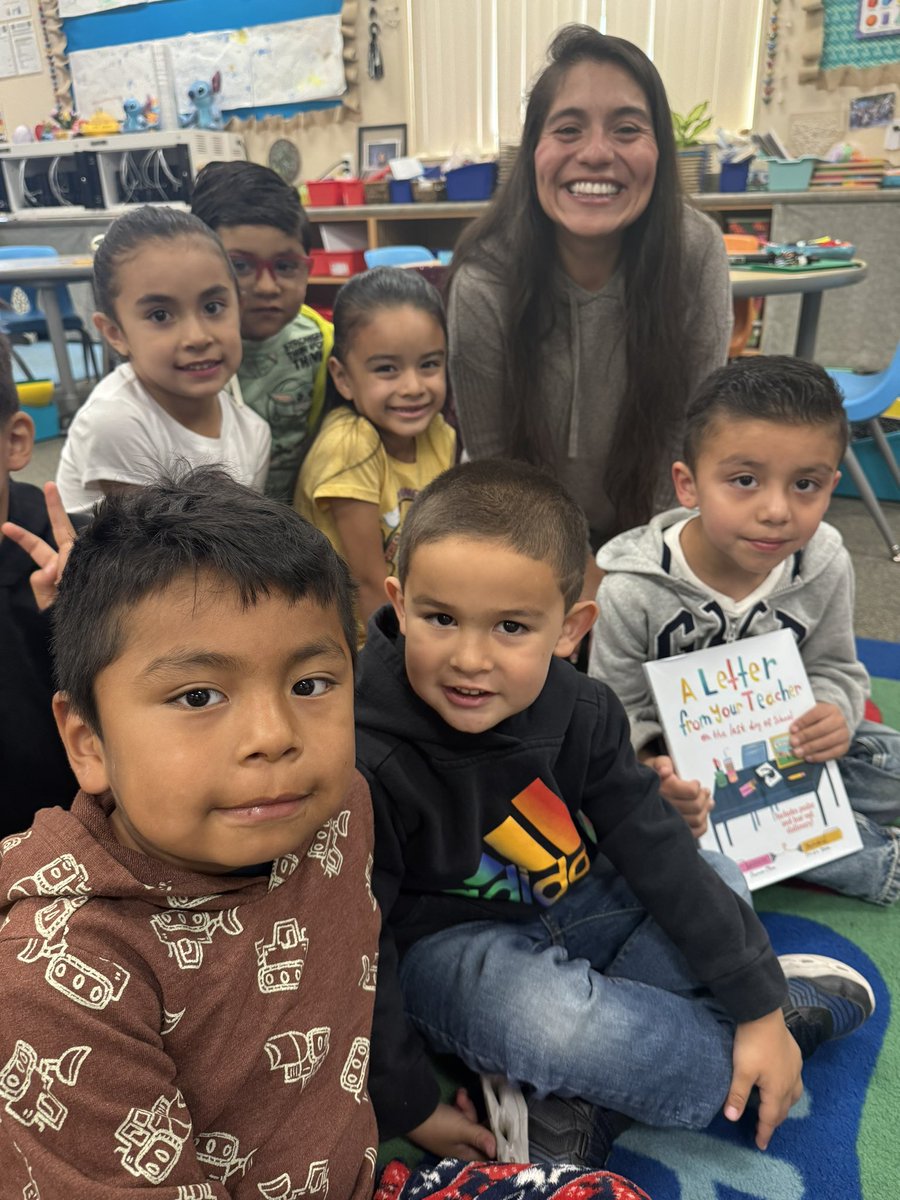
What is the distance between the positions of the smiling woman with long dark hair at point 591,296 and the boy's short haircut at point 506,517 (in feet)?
2.73

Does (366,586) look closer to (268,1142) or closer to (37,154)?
(268,1142)

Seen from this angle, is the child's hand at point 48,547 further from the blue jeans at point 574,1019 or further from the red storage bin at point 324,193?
the red storage bin at point 324,193

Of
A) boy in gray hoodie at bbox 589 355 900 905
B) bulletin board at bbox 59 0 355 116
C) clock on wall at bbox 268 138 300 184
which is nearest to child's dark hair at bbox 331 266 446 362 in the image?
boy in gray hoodie at bbox 589 355 900 905

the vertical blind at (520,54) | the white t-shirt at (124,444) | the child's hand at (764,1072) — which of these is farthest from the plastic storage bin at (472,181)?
the child's hand at (764,1072)

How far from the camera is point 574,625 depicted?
3.27 feet

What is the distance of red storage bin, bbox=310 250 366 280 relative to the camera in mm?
4434

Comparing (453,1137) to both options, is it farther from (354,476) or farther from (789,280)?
(789,280)

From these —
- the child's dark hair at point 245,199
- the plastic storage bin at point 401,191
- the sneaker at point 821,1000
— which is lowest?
the sneaker at point 821,1000

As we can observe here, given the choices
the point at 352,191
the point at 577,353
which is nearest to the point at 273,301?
the point at 577,353

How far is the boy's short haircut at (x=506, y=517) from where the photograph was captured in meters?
0.90

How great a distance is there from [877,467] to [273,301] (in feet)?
7.43

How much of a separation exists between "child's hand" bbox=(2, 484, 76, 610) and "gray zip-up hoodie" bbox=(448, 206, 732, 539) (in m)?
0.97

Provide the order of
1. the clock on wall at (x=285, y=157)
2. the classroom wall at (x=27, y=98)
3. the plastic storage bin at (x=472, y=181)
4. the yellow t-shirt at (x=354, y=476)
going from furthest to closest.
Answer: the classroom wall at (x=27, y=98)
the clock on wall at (x=285, y=157)
the plastic storage bin at (x=472, y=181)
the yellow t-shirt at (x=354, y=476)


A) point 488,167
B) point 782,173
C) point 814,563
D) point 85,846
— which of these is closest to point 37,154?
point 488,167
